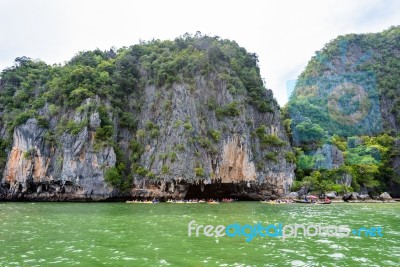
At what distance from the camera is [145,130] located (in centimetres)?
4953

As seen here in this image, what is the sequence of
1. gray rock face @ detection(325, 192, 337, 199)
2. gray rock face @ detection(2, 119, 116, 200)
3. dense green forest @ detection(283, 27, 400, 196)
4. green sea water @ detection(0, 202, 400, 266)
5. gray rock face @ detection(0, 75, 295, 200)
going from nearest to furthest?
green sea water @ detection(0, 202, 400, 266)
gray rock face @ detection(2, 119, 116, 200)
gray rock face @ detection(0, 75, 295, 200)
gray rock face @ detection(325, 192, 337, 199)
dense green forest @ detection(283, 27, 400, 196)

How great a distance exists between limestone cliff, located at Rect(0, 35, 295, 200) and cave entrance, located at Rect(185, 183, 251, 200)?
14cm

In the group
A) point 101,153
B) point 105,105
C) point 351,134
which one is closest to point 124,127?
point 105,105

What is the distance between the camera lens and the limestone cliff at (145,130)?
144ft

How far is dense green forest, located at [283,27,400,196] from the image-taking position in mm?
54906

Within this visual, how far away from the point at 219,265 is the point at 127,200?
37.1 metres

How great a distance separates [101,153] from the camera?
4466 cm

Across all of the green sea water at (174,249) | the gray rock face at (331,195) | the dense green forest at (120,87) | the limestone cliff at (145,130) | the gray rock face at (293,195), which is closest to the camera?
the green sea water at (174,249)

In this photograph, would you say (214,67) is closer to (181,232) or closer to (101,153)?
(101,153)

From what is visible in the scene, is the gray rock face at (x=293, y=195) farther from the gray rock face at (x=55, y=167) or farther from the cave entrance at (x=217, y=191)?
the gray rock face at (x=55, y=167)

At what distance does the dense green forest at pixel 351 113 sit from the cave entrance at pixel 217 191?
819 centimetres

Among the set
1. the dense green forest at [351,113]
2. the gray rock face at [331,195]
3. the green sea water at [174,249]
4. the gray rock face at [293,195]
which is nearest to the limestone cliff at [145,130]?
the gray rock face at [293,195]

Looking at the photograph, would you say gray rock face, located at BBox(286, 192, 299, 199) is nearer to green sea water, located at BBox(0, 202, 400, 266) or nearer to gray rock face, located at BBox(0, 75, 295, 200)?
gray rock face, located at BBox(0, 75, 295, 200)

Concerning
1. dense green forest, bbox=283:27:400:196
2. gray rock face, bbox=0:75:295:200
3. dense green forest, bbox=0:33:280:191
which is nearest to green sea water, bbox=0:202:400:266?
gray rock face, bbox=0:75:295:200
